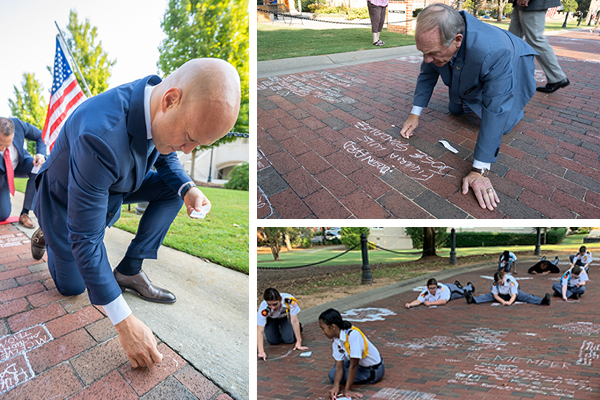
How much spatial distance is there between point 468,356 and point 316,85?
3.62m

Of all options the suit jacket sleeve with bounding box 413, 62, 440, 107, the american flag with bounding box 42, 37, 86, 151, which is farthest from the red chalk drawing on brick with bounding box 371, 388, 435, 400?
the american flag with bounding box 42, 37, 86, 151

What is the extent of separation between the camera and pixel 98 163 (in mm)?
1467

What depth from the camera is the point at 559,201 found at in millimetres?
2443

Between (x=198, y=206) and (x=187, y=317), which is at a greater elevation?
(x=198, y=206)

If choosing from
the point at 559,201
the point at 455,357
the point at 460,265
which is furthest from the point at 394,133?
the point at 460,265

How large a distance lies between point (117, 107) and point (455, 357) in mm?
3348

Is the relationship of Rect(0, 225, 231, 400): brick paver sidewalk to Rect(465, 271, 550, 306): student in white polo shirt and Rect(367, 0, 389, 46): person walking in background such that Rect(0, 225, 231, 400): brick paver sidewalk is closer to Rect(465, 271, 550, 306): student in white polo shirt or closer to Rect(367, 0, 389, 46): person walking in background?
Rect(465, 271, 550, 306): student in white polo shirt

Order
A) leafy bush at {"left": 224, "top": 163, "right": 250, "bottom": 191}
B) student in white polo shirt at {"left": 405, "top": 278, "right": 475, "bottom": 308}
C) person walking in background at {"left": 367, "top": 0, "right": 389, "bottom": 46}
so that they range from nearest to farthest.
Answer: student in white polo shirt at {"left": 405, "top": 278, "right": 475, "bottom": 308}, person walking in background at {"left": 367, "top": 0, "right": 389, "bottom": 46}, leafy bush at {"left": 224, "top": 163, "right": 250, "bottom": 191}

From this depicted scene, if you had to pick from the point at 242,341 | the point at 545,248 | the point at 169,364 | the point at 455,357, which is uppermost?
the point at 169,364

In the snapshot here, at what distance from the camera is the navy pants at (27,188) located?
391cm

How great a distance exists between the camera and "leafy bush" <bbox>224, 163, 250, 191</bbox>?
8.55m

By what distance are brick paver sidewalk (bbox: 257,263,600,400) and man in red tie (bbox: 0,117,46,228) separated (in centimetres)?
328

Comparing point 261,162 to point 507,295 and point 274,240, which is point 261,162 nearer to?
point 507,295

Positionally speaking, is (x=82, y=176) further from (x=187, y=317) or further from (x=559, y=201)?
(x=559, y=201)
